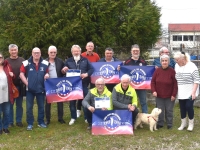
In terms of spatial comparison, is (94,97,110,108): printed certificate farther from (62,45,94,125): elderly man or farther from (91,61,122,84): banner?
(91,61,122,84): banner

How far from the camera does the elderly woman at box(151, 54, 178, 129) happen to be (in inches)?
271

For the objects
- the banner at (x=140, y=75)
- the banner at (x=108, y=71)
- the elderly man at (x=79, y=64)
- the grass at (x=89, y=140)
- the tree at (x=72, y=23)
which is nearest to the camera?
the grass at (x=89, y=140)

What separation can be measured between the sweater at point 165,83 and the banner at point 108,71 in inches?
54.5

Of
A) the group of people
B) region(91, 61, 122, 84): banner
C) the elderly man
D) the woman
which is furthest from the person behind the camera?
region(91, 61, 122, 84): banner

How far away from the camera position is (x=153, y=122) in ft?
23.1

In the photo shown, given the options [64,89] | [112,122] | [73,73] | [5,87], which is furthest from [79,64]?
[5,87]

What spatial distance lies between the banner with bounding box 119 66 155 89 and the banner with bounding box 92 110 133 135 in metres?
1.28

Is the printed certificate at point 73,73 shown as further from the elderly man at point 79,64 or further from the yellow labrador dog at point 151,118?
the yellow labrador dog at point 151,118

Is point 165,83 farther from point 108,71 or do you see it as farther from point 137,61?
point 108,71

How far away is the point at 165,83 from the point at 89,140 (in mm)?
2288

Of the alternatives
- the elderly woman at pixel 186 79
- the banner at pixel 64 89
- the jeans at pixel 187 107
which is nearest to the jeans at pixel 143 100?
the jeans at pixel 187 107

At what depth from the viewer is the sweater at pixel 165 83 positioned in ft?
22.6

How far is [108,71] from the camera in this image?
813cm

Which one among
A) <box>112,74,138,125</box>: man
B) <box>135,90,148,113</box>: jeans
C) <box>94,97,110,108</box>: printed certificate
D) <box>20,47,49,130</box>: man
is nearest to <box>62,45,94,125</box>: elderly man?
<box>20,47,49,130</box>: man
